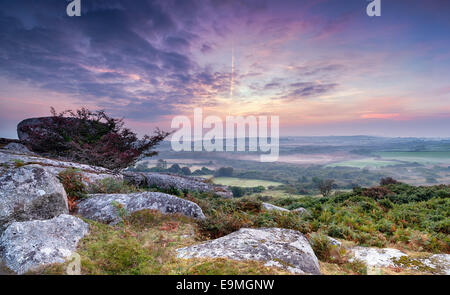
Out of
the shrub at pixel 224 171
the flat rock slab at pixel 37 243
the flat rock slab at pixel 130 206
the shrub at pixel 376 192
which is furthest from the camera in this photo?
the shrub at pixel 224 171

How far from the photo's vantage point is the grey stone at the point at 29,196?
13.4 feet

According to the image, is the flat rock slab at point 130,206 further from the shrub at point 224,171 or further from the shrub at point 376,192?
the shrub at point 224,171

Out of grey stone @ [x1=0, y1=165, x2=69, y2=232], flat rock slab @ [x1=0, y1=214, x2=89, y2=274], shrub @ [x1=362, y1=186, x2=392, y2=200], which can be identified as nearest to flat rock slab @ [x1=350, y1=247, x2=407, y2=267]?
flat rock slab @ [x1=0, y1=214, x2=89, y2=274]

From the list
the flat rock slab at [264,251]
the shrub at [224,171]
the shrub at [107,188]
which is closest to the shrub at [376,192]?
the flat rock slab at [264,251]

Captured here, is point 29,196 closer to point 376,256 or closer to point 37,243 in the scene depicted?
point 37,243

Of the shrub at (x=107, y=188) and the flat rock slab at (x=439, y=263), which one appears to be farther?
the shrub at (x=107, y=188)

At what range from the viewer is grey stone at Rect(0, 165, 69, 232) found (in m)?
4.10

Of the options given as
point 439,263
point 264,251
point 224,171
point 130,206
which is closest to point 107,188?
point 130,206

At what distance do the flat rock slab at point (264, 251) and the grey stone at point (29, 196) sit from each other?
323 centimetres

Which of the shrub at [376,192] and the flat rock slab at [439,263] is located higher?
the flat rock slab at [439,263]

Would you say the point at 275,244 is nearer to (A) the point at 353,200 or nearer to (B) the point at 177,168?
(A) the point at 353,200

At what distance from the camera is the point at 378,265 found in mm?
4238

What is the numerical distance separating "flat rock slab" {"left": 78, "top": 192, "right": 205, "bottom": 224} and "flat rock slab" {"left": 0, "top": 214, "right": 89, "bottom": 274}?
1340mm
